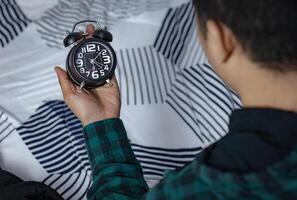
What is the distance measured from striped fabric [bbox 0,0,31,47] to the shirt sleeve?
1.88 feet

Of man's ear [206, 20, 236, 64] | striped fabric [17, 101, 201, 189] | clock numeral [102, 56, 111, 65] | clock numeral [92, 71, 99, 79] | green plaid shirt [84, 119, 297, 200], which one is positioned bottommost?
striped fabric [17, 101, 201, 189]

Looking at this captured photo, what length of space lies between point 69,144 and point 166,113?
25 cm

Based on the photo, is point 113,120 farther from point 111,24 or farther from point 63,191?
point 111,24

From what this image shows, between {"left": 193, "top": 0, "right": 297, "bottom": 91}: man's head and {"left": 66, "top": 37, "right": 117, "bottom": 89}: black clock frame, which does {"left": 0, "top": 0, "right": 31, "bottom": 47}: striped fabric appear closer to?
{"left": 66, "top": 37, "right": 117, "bottom": 89}: black clock frame

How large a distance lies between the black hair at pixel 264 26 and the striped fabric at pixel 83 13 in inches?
31.1

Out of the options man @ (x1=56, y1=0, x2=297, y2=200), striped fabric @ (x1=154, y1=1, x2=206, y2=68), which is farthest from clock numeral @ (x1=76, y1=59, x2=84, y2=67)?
striped fabric @ (x1=154, y1=1, x2=206, y2=68)

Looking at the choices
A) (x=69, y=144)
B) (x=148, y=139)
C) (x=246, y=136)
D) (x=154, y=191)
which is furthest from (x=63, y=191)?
(x=246, y=136)

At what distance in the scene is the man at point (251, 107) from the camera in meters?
0.56

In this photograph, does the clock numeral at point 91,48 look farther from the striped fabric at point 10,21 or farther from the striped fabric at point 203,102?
the striped fabric at point 10,21

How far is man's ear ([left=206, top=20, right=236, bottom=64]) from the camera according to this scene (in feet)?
2.06

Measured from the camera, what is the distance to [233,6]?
0.60 metres

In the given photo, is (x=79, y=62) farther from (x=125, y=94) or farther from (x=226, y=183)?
(x=226, y=183)

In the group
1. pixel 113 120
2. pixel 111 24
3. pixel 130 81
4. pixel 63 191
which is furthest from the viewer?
pixel 111 24

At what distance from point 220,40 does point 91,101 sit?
1.17ft
